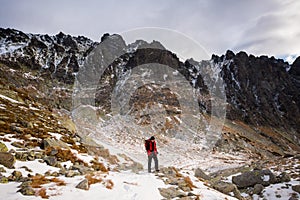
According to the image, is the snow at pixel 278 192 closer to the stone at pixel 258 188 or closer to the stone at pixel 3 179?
the stone at pixel 258 188

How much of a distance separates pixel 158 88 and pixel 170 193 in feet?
374

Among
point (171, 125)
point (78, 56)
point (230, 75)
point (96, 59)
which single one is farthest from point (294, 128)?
point (78, 56)

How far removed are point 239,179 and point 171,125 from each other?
2322 inches

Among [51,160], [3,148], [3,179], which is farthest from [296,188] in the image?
[3,148]

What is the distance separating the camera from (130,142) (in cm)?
4953

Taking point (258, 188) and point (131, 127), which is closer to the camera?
point (258, 188)

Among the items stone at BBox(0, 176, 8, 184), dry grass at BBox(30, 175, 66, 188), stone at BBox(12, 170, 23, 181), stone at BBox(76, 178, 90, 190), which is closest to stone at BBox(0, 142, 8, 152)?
stone at BBox(12, 170, 23, 181)

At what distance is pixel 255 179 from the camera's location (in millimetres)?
20953

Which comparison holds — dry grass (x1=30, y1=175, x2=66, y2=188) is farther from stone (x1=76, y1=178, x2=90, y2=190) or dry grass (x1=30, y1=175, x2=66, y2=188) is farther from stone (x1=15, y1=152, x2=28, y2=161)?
stone (x1=15, y1=152, x2=28, y2=161)

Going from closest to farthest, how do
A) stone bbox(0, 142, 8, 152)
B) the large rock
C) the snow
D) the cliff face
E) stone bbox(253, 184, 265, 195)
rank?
stone bbox(0, 142, 8, 152)
the snow
stone bbox(253, 184, 265, 195)
the large rock
the cliff face

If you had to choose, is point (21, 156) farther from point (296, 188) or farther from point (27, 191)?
point (296, 188)

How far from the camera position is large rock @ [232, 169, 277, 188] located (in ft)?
67.8

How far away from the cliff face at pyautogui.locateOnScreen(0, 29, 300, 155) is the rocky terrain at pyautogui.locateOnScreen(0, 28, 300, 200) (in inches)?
28.6

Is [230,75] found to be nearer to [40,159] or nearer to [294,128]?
[294,128]
